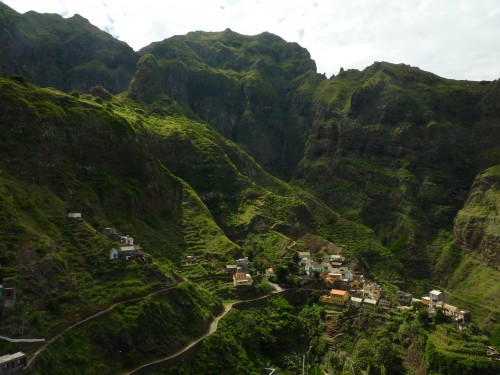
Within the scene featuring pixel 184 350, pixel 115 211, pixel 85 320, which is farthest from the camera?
pixel 115 211

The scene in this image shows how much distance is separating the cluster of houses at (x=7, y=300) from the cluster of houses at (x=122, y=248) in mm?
17722

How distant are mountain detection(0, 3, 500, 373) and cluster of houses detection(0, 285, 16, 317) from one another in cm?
144

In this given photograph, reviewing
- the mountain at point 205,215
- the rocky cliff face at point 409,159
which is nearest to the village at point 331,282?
the mountain at point 205,215

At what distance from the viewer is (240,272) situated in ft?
326

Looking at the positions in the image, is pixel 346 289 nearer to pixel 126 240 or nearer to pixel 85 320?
pixel 126 240

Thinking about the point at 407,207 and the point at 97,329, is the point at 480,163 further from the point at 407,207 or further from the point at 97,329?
the point at 97,329

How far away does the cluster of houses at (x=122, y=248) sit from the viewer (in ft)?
251

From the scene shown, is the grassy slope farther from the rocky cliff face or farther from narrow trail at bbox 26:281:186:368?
the rocky cliff face

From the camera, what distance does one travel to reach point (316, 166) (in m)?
192

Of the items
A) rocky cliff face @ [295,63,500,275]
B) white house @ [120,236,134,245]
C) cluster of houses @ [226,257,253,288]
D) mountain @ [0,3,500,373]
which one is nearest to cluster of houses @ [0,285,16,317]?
mountain @ [0,3,500,373]

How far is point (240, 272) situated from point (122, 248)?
28576 mm

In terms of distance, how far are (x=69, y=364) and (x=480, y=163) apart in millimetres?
156074

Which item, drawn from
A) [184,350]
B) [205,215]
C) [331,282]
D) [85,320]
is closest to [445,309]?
[331,282]

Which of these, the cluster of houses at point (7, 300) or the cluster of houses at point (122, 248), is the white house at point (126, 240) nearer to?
the cluster of houses at point (122, 248)
